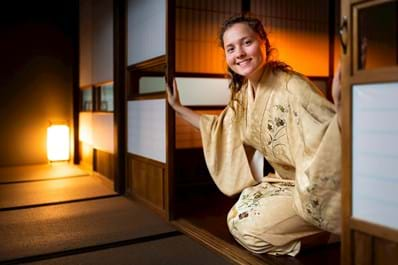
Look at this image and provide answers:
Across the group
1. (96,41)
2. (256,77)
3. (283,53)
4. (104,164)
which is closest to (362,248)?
(256,77)

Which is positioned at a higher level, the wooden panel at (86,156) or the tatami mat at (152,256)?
the wooden panel at (86,156)

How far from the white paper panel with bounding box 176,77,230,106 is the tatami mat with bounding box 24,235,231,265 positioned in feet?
4.86

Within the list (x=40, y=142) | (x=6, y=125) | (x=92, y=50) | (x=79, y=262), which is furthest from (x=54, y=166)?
(x=79, y=262)

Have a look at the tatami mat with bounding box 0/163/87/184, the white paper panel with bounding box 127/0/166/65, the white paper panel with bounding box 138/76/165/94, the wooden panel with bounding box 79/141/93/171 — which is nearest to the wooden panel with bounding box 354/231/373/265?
the white paper panel with bounding box 127/0/166/65

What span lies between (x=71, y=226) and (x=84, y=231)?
0.50 ft

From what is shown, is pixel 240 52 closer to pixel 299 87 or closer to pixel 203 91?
pixel 299 87

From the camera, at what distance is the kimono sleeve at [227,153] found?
241 centimetres

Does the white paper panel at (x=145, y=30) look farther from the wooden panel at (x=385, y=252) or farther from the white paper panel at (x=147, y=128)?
the wooden panel at (x=385, y=252)

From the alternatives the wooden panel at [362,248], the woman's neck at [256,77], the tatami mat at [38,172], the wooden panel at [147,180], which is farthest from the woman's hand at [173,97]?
the tatami mat at [38,172]

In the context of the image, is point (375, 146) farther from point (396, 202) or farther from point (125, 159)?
point (125, 159)

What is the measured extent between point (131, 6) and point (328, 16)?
2.12 m

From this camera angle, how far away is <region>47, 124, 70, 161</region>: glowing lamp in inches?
216

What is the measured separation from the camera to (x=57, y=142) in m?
5.52

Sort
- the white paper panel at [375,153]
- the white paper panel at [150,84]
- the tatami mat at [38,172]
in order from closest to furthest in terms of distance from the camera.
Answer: the white paper panel at [375,153]
the white paper panel at [150,84]
the tatami mat at [38,172]
